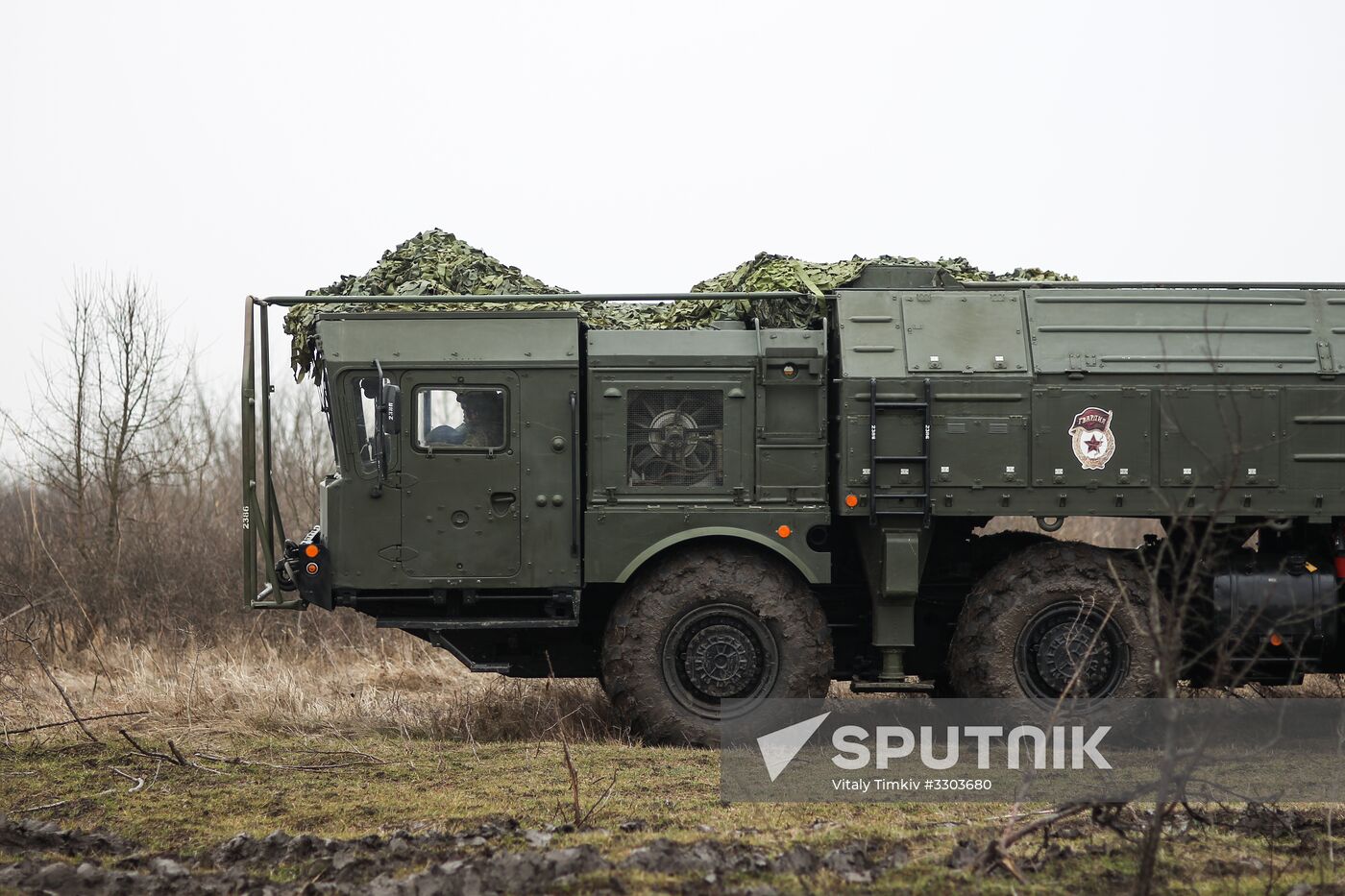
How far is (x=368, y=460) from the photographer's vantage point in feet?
29.9

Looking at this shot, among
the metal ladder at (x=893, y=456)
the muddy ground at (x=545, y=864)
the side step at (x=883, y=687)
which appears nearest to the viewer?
the muddy ground at (x=545, y=864)

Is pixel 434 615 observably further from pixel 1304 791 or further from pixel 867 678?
pixel 1304 791

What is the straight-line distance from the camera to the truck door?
9.12m

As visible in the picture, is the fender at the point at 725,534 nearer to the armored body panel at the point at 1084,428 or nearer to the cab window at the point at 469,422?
the armored body panel at the point at 1084,428

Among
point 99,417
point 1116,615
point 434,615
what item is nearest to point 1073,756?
point 1116,615

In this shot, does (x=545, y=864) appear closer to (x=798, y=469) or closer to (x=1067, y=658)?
(x=798, y=469)

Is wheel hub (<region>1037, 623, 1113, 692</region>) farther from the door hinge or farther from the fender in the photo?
the door hinge

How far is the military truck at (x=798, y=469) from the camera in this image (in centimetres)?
897

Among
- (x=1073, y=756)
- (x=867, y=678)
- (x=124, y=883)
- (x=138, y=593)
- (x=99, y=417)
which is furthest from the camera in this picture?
(x=99, y=417)

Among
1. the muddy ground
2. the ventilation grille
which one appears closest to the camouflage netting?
the ventilation grille

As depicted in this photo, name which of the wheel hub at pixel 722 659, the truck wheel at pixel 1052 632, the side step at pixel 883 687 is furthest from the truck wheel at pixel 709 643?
the truck wheel at pixel 1052 632

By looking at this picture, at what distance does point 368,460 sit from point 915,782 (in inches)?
167

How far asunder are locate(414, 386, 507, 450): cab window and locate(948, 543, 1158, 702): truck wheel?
3598mm

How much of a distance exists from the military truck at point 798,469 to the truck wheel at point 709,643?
0.05 ft
